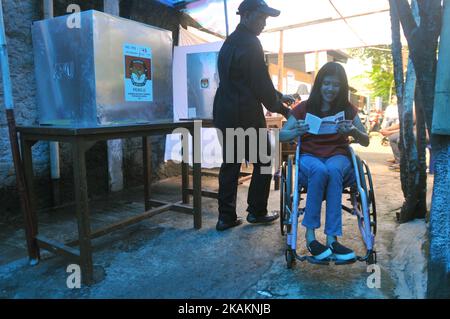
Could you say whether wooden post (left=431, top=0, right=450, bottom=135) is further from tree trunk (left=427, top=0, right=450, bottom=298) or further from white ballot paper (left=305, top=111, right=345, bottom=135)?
white ballot paper (left=305, top=111, right=345, bottom=135)

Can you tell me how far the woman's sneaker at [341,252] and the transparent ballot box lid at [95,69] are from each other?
1641 mm

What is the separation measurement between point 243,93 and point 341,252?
1.53 m

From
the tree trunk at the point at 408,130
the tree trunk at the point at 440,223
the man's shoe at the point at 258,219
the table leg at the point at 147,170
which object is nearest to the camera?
the tree trunk at the point at 440,223

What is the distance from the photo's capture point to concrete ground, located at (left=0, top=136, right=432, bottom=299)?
2.15 m

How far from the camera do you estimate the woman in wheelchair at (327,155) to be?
233 centimetres

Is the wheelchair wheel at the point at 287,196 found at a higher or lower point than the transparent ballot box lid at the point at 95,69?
lower

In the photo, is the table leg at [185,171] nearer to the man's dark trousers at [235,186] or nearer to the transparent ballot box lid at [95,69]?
the man's dark trousers at [235,186]

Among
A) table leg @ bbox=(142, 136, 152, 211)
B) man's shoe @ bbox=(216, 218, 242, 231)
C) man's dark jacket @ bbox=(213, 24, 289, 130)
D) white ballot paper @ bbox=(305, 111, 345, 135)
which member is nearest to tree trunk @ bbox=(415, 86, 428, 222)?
white ballot paper @ bbox=(305, 111, 345, 135)

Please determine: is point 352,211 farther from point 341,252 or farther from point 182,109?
point 182,109

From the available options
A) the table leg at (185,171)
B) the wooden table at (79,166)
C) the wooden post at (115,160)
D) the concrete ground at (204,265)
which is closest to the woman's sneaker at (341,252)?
the concrete ground at (204,265)

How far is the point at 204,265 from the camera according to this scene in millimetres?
2510

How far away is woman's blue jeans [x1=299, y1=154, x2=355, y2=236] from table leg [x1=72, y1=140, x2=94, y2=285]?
1429 mm

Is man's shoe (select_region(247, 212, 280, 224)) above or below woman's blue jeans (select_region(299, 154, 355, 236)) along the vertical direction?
below

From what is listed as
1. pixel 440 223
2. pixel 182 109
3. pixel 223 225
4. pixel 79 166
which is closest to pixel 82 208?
pixel 79 166
